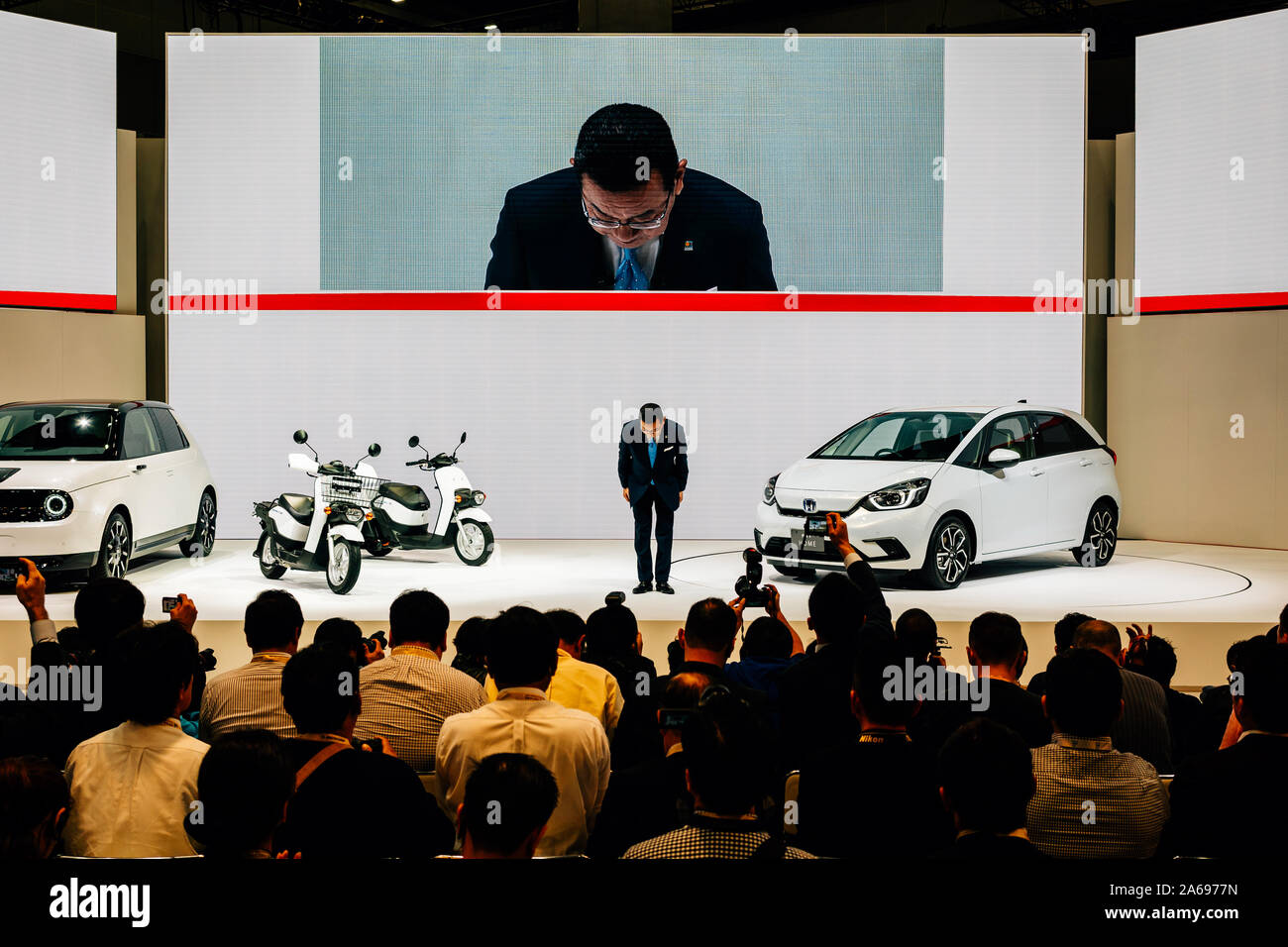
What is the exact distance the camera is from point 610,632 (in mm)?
3949

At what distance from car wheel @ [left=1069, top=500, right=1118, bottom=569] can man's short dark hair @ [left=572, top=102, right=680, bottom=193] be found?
462cm

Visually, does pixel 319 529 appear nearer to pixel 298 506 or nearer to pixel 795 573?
pixel 298 506

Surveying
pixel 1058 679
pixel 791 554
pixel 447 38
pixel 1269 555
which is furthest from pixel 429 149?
pixel 1058 679

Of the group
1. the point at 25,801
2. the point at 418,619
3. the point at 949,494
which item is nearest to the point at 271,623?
the point at 418,619

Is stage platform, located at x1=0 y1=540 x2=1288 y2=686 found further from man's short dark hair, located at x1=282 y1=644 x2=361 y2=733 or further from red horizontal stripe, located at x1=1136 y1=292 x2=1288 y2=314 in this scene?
man's short dark hair, located at x1=282 y1=644 x2=361 y2=733

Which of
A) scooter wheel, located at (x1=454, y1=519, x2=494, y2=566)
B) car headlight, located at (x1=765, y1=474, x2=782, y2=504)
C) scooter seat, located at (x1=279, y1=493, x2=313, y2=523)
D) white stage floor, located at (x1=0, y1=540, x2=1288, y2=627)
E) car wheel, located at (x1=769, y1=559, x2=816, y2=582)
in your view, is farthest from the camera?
scooter wheel, located at (x1=454, y1=519, x2=494, y2=566)

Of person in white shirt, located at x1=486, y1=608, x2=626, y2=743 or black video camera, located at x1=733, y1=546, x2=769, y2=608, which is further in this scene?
black video camera, located at x1=733, y1=546, x2=769, y2=608

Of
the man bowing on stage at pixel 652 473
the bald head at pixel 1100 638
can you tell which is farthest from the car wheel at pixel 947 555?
the bald head at pixel 1100 638

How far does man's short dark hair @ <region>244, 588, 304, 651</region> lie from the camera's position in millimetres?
3457

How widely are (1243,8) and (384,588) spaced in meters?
12.0

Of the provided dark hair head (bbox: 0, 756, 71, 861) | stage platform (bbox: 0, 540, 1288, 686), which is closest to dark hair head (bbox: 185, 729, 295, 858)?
dark hair head (bbox: 0, 756, 71, 861)

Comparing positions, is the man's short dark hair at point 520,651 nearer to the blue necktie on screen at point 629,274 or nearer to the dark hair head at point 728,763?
the dark hair head at point 728,763

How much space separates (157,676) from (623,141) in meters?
8.86
